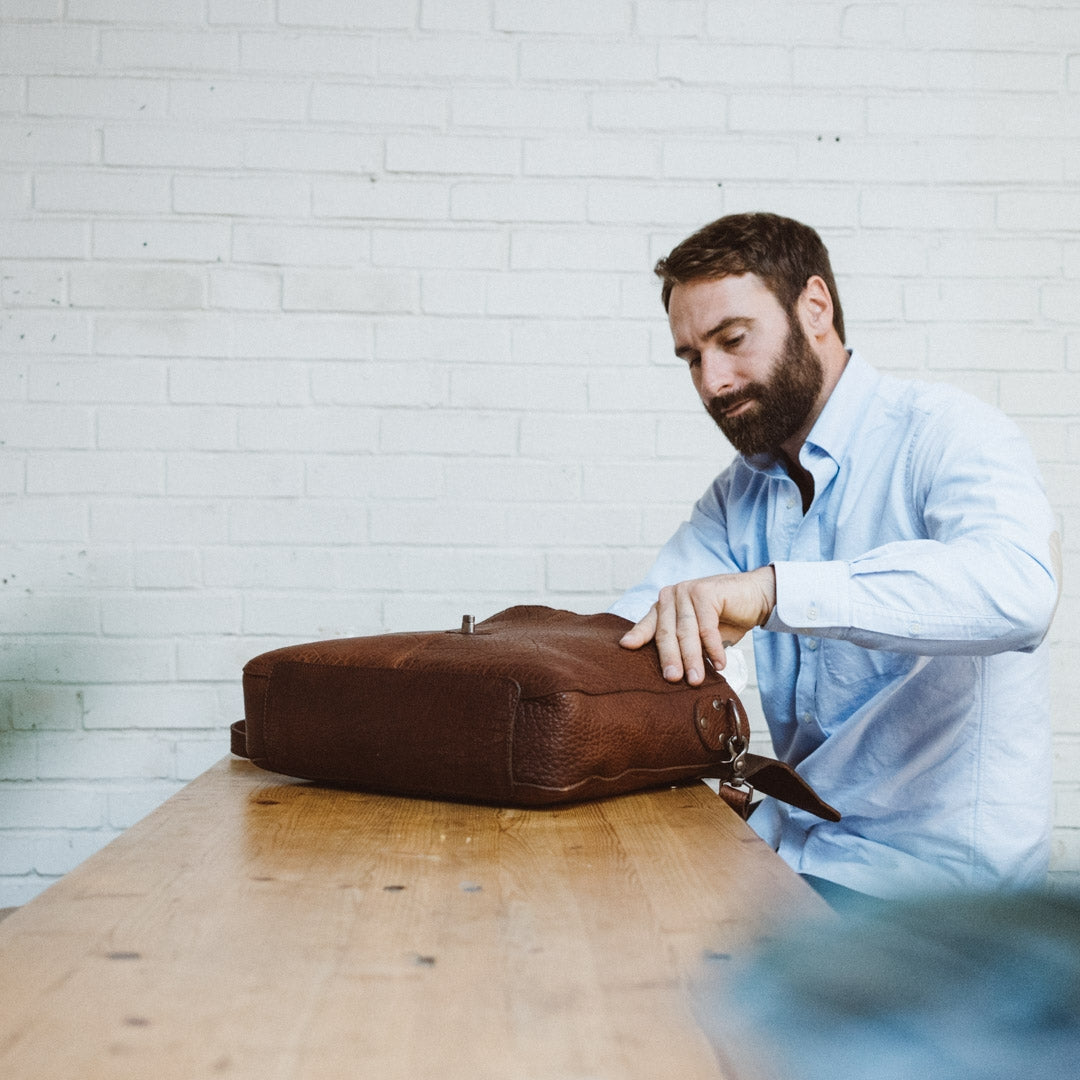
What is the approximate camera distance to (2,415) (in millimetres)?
2166

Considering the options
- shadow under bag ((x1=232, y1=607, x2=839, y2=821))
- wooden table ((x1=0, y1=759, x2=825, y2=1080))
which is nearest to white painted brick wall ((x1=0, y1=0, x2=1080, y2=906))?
shadow under bag ((x1=232, y1=607, x2=839, y2=821))

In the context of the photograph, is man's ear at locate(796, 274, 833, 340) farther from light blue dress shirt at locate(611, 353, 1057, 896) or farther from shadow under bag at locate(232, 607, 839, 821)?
shadow under bag at locate(232, 607, 839, 821)

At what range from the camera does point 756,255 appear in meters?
1.57

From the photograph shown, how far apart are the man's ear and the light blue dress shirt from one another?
0.32ft

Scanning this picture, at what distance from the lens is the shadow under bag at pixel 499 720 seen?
0.96 metres

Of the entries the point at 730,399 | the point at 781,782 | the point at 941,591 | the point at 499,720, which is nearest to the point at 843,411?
the point at 730,399

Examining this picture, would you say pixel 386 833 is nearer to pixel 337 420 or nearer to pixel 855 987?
pixel 855 987

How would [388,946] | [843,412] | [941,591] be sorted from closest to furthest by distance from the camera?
[388,946], [941,591], [843,412]

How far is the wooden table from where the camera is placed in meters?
0.47

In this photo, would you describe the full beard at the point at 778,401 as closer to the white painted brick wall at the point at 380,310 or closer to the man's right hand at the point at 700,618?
the man's right hand at the point at 700,618

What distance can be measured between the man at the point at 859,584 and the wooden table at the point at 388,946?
0.92 ft

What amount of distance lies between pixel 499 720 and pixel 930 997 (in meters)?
0.56

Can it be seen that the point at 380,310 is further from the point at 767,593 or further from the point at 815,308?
the point at 767,593

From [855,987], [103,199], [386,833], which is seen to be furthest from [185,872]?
[103,199]
